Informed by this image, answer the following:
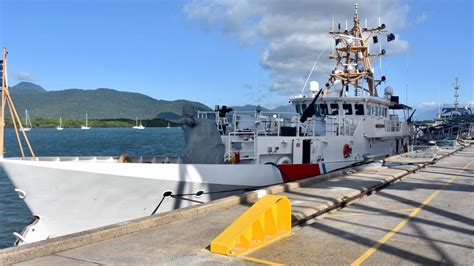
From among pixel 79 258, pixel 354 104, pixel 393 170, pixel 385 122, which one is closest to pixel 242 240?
pixel 79 258

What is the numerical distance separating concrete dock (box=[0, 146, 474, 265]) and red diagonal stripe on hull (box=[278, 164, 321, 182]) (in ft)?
9.18

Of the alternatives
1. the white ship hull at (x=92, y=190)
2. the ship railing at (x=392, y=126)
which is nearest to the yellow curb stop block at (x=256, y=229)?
the white ship hull at (x=92, y=190)

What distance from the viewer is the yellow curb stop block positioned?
593 centimetres

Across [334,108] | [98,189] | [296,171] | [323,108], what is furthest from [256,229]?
[334,108]

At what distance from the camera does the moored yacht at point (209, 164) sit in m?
10.3

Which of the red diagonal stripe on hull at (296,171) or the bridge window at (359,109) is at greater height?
the bridge window at (359,109)

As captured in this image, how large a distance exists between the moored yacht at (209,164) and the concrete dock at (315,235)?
7.53 feet

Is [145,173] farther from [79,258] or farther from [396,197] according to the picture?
[396,197]

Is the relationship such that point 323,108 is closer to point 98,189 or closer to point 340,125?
point 340,125

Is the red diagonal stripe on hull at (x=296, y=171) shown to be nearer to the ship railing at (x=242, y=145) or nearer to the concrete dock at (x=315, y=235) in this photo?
the ship railing at (x=242, y=145)

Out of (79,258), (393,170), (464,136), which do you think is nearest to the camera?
(79,258)

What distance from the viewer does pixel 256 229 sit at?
20.8ft

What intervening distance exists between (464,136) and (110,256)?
57.6 m

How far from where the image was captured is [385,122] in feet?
70.1
